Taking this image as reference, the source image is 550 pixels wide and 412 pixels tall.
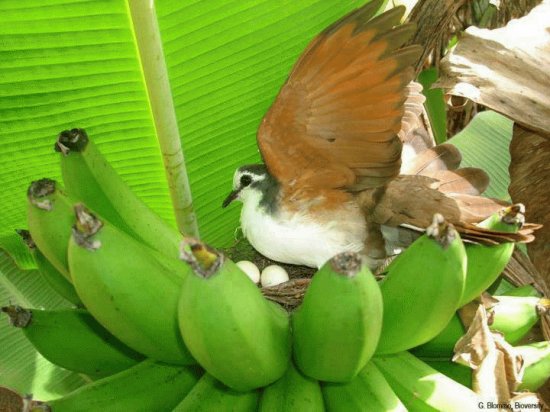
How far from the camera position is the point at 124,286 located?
80 centimetres

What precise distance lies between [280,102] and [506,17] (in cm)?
83

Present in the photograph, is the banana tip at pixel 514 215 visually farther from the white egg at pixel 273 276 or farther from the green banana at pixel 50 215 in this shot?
the white egg at pixel 273 276

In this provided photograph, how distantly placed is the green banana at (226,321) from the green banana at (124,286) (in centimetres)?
8

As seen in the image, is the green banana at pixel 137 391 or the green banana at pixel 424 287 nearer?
the green banana at pixel 424 287

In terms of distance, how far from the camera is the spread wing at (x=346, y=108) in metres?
1.01

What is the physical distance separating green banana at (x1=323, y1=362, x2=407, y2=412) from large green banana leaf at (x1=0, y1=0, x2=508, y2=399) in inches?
23.4

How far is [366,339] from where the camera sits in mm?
780

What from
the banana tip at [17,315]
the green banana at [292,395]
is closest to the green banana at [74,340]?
the banana tip at [17,315]

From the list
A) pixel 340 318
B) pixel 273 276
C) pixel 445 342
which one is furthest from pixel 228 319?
pixel 273 276

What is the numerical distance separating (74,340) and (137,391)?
0.12m

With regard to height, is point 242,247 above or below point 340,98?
below

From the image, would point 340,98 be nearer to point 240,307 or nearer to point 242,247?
point 240,307

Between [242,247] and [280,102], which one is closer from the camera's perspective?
[280,102]

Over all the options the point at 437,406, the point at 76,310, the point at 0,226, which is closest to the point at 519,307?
the point at 437,406
